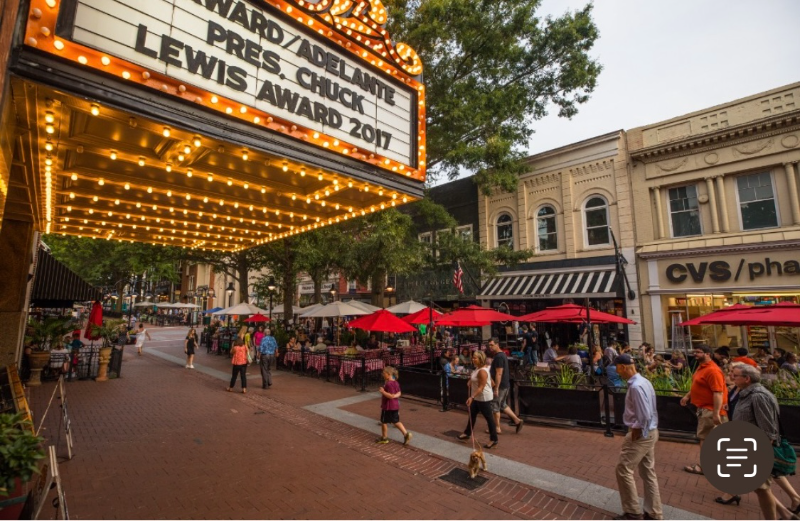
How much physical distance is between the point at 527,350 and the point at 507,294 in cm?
384

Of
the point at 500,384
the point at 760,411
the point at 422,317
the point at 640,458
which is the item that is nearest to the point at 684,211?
the point at 422,317

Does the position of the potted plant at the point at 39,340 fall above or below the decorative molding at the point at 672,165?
below

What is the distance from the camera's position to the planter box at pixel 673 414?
731cm

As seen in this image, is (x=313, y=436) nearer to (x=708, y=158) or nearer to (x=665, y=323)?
(x=665, y=323)

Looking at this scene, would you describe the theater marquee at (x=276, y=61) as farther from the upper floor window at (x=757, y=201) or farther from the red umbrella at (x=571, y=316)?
the upper floor window at (x=757, y=201)

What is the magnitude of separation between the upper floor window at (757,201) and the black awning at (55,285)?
81.7 ft

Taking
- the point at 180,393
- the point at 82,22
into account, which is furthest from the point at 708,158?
the point at 180,393

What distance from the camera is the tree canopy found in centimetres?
1520

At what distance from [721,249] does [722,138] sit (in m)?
4.52

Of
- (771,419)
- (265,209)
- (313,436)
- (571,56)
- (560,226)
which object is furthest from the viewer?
(560,226)

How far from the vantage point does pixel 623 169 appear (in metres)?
17.9

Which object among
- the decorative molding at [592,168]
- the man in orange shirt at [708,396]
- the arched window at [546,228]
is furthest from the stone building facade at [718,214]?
the man in orange shirt at [708,396]

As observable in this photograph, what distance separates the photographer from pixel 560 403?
330 inches

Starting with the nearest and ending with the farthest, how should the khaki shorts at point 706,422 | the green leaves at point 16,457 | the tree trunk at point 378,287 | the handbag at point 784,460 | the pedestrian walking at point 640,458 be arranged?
the green leaves at point 16,457 → the handbag at point 784,460 → the pedestrian walking at point 640,458 → the khaki shorts at point 706,422 → the tree trunk at point 378,287
